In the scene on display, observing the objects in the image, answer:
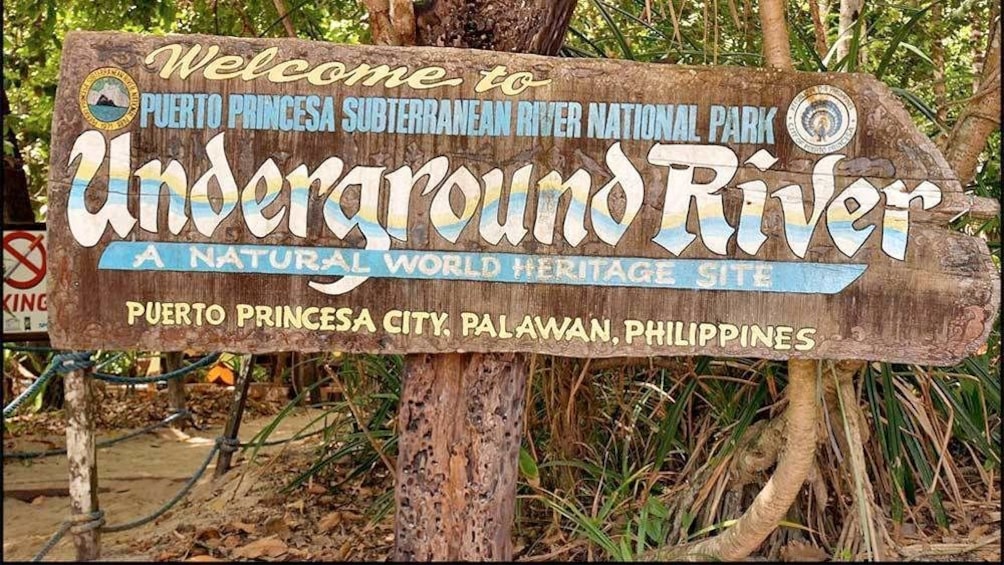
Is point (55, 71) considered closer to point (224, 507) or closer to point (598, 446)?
point (224, 507)

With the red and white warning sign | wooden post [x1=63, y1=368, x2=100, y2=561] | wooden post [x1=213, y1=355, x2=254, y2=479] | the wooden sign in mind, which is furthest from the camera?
wooden post [x1=213, y1=355, x2=254, y2=479]

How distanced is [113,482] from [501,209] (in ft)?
11.5

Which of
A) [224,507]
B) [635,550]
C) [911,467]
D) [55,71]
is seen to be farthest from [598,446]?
[55,71]

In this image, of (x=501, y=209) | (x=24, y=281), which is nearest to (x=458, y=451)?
(x=501, y=209)

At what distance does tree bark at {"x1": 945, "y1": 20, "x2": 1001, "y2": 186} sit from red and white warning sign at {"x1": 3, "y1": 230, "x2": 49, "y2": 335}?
10.1 ft

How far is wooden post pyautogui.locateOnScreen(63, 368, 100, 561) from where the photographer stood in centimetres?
314

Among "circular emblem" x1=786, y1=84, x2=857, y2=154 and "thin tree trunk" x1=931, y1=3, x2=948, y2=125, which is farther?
"thin tree trunk" x1=931, y1=3, x2=948, y2=125

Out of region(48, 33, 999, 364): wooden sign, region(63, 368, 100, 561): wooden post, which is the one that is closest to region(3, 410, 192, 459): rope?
region(63, 368, 100, 561): wooden post

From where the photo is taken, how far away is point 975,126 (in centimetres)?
302

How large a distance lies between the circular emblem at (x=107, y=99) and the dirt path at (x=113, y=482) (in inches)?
67.0

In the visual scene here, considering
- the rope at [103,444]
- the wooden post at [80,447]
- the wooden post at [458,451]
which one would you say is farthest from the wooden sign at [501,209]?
the rope at [103,444]

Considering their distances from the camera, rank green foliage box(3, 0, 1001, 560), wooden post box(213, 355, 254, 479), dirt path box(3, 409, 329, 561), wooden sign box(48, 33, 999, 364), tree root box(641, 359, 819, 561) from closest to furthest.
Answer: wooden sign box(48, 33, 999, 364) < tree root box(641, 359, 819, 561) < green foliage box(3, 0, 1001, 560) < dirt path box(3, 409, 329, 561) < wooden post box(213, 355, 254, 479)

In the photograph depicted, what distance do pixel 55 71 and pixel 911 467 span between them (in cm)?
508

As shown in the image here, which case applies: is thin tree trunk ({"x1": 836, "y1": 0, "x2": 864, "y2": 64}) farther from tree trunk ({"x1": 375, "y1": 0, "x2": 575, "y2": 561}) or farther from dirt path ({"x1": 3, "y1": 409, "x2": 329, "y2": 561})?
dirt path ({"x1": 3, "y1": 409, "x2": 329, "y2": 561})
